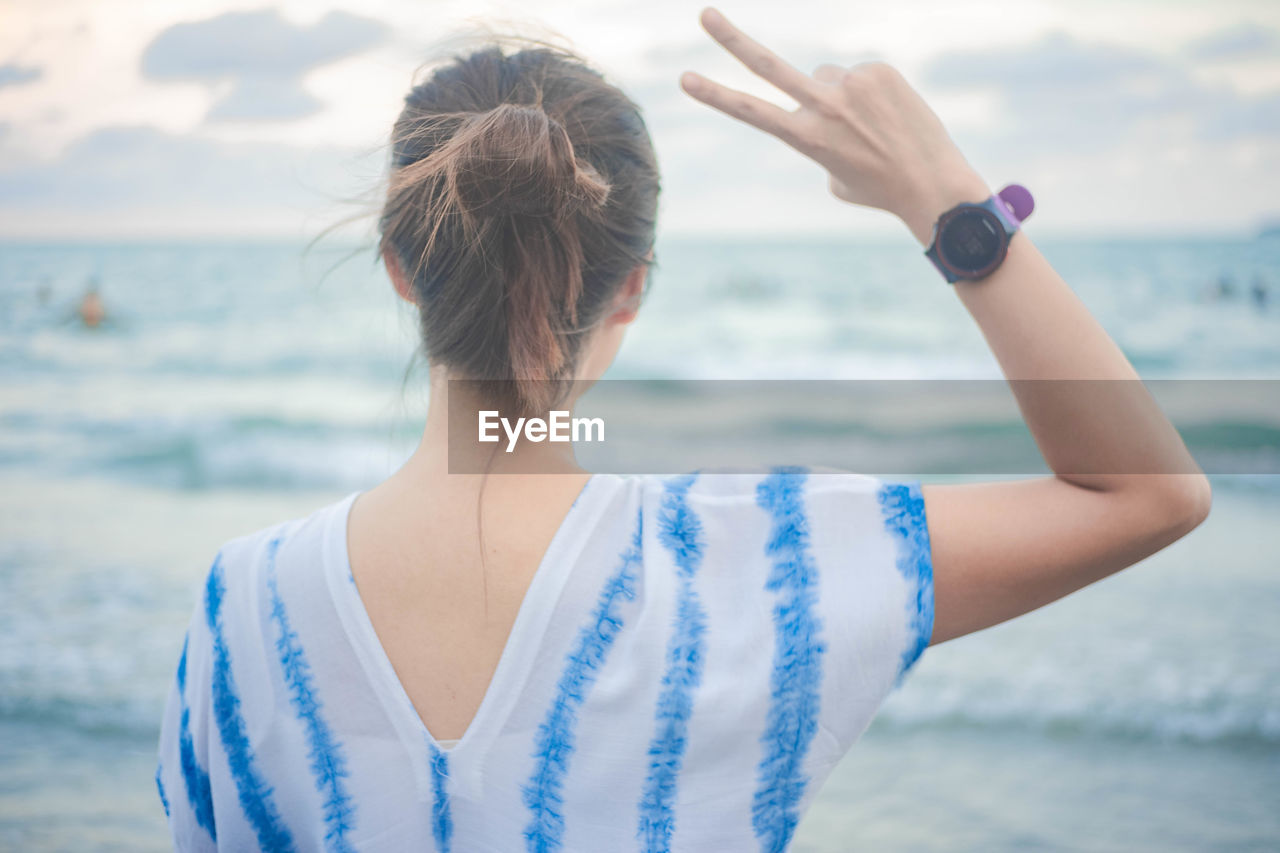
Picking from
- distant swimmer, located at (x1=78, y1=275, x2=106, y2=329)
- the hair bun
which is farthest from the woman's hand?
distant swimmer, located at (x1=78, y1=275, x2=106, y2=329)

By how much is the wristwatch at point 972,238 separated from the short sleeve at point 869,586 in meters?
0.23

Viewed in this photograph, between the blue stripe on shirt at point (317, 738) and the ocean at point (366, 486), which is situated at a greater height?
the blue stripe on shirt at point (317, 738)

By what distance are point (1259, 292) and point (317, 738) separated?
1893 cm

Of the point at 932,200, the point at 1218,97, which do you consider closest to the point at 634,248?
the point at 932,200

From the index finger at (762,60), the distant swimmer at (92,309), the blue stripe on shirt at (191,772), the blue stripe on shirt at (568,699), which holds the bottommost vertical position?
the distant swimmer at (92,309)

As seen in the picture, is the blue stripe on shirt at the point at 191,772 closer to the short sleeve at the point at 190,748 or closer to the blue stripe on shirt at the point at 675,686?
the short sleeve at the point at 190,748

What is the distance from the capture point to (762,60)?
852 mm

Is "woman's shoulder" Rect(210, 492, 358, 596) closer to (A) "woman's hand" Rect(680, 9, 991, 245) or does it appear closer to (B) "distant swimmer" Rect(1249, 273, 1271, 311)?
(A) "woman's hand" Rect(680, 9, 991, 245)

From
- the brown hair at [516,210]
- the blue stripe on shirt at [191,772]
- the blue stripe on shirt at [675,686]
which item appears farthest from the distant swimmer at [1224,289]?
the blue stripe on shirt at [191,772]

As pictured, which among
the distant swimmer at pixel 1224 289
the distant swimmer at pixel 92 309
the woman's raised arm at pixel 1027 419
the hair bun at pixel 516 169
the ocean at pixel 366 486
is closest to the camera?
the woman's raised arm at pixel 1027 419

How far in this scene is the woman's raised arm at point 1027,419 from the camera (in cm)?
84

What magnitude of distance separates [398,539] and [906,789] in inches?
124

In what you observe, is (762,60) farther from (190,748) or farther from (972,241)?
(190,748)

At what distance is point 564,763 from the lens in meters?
0.90
